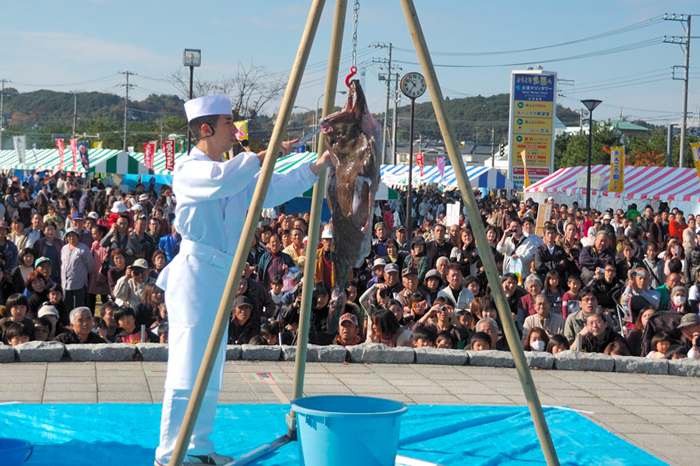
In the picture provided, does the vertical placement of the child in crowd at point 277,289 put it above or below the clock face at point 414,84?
below

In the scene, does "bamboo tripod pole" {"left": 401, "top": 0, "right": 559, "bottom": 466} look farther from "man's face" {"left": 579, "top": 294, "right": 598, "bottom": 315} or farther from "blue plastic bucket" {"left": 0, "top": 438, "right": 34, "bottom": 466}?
"man's face" {"left": 579, "top": 294, "right": 598, "bottom": 315}

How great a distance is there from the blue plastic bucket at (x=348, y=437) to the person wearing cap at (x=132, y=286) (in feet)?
18.9

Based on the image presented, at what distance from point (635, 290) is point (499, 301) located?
681 cm

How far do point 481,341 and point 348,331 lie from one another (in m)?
1.36

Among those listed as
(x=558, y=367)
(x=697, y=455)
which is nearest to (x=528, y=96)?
(x=558, y=367)

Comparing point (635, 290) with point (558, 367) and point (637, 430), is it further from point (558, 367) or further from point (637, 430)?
point (637, 430)

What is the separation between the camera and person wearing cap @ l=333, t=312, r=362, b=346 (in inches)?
315

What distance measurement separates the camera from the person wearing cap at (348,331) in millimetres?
8008

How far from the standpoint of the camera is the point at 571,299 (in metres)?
9.51

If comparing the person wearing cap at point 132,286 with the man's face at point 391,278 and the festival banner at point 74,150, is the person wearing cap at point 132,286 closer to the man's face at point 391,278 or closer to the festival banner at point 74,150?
the man's face at point 391,278

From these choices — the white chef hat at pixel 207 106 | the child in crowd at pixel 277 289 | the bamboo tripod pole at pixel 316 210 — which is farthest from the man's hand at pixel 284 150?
the child in crowd at pixel 277 289

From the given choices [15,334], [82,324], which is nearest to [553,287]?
[82,324]

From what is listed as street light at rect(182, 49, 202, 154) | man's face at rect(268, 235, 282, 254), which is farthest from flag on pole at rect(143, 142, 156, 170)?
man's face at rect(268, 235, 282, 254)

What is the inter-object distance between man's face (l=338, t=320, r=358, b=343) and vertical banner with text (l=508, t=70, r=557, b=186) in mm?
24623
